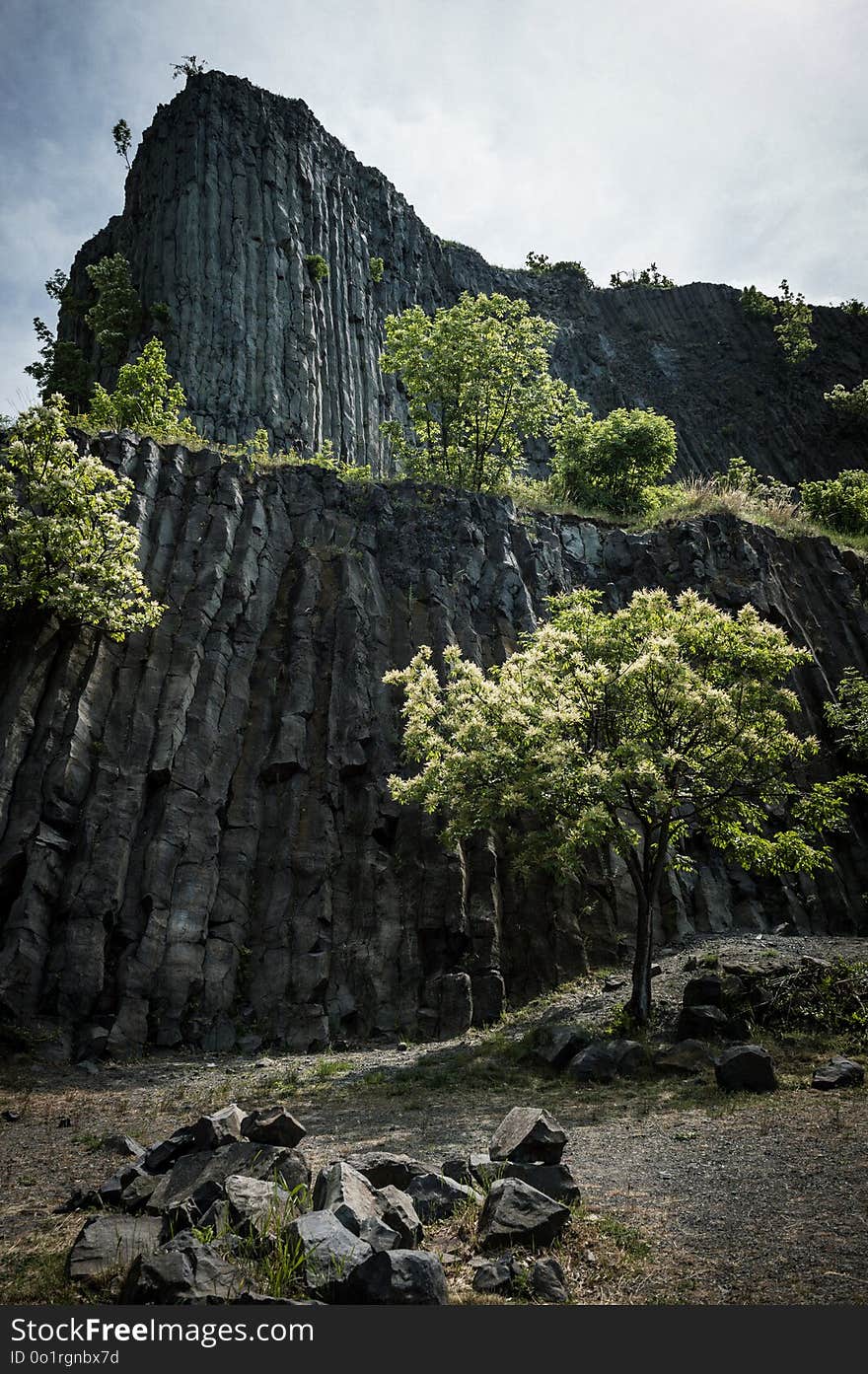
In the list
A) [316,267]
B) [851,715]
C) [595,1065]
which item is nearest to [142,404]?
[316,267]

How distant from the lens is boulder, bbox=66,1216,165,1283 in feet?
19.9

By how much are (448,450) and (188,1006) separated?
24601 millimetres

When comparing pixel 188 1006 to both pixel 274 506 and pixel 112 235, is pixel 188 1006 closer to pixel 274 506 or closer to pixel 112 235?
pixel 274 506

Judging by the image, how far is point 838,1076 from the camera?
11.0 metres

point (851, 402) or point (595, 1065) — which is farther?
point (851, 402)

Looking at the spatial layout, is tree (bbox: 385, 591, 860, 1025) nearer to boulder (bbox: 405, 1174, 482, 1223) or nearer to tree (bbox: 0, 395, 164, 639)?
boulder (bbox: 405, 1174, 482, 1223)

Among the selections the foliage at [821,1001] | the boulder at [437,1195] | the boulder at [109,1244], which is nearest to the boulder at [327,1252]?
the boulder at [109,1244]

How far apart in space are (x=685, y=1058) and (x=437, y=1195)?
6.64m

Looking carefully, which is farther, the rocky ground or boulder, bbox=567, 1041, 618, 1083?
boulder, bbox=567, 1041, 618, 1083

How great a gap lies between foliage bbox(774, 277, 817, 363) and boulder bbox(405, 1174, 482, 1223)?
274 ft

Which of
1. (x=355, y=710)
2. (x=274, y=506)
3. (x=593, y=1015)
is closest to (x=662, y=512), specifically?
(x=274, y=506)

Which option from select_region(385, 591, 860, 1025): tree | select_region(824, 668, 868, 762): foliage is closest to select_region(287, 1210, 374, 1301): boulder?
select_region(385, 591, 860, 1025): tree

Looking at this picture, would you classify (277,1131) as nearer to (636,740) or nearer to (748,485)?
(636,740)

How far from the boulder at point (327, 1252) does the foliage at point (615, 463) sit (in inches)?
1348
